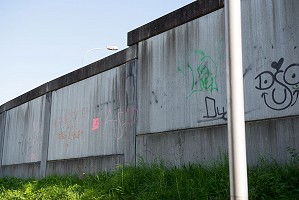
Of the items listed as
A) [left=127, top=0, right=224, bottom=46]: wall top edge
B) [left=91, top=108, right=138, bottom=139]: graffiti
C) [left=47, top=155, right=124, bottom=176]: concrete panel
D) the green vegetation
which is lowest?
the green vegetation

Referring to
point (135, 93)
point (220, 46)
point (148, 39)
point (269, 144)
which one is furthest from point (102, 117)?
point (269, 144)

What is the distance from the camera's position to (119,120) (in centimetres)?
981

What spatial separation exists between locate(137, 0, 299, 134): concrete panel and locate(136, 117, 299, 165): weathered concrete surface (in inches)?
5.7

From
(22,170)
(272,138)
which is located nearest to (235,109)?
(272,138)

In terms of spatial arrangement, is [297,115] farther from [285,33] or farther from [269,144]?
[285,33]

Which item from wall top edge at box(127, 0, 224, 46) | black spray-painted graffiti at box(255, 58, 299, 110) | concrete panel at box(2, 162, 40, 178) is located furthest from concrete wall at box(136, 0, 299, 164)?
concrete panel at box(2, 162, 40, 178)

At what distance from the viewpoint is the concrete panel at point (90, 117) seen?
32.7 feet

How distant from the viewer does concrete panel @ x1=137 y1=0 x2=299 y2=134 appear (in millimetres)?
6387

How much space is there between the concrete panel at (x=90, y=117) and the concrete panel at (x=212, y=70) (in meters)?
0.97

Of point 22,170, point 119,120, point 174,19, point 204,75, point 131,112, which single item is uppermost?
point 174,19

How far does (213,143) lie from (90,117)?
472 cm

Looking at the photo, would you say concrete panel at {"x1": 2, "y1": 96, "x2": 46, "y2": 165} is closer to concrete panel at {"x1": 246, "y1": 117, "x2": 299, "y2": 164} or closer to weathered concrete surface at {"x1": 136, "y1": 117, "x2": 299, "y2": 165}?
weathered concrete surface at {"x1": 136, "y1": 117, "x2": 299, "y2": 165}

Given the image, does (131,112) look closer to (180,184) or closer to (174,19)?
(174,19)

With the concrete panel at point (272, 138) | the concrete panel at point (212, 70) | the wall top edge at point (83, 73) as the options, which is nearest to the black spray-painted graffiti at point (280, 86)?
the concrete panel at point (212, 70)
